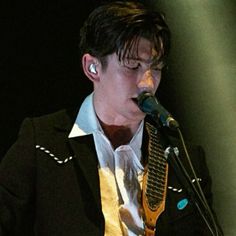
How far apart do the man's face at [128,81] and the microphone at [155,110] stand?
107 millimetres

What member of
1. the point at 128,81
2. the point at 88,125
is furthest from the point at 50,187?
the point at 128,81

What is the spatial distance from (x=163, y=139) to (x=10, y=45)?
67 centimetres

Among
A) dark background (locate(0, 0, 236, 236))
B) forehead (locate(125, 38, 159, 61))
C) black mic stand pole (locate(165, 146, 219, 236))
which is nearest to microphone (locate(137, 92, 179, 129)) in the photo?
black mic stand pole (locate(165, 146, 219, 236))

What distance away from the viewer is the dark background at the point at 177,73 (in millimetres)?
1571

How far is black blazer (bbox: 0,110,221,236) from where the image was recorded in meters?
1.21

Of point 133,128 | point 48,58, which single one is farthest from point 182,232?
point 48,58

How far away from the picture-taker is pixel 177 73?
5.44ft

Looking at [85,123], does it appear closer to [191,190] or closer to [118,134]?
[118,134]

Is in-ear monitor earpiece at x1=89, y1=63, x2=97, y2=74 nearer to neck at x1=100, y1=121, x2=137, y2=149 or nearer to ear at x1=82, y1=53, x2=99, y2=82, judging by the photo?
ear at x1=82, y1=53, x2=99, y2=82

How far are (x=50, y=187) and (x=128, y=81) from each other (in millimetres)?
285

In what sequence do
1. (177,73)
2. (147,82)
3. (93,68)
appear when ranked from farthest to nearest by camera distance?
(177,73) → (93,68) → (147,82)

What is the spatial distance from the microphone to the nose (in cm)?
7

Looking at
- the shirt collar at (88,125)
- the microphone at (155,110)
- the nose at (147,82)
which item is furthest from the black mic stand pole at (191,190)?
the shirt collar at (88,125)

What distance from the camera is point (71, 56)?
1.63 m
